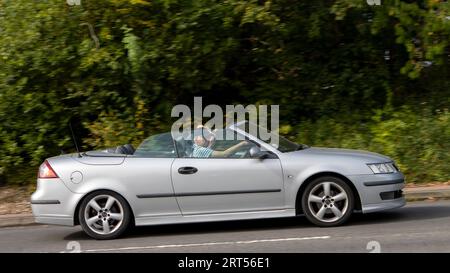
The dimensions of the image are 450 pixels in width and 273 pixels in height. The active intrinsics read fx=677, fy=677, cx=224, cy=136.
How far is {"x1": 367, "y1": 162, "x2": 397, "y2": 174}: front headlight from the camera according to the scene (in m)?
7.89

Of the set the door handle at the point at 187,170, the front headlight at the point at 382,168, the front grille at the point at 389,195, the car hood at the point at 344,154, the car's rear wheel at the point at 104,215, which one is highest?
the car hood at the point at 344,154

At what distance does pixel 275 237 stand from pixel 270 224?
914 millimetres

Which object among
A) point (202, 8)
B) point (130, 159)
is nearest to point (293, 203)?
point (130, 159)

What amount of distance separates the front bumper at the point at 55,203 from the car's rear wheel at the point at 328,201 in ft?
8.92

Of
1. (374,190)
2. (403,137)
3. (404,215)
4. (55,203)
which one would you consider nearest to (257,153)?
(374,190)

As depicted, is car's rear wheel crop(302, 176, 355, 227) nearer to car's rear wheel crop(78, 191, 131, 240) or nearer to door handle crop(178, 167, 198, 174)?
door handle crop(178, 167, 198, 174)

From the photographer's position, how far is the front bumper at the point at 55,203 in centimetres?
807

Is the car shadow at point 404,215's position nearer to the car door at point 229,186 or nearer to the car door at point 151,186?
the car door at point 229,186

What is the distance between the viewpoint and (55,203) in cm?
810

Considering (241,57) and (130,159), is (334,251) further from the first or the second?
(241,57)

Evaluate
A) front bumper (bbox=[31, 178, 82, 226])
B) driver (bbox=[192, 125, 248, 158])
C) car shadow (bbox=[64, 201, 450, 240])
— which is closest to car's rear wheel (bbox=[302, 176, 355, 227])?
car shadow (bbox=[64, 201, 450, 240])

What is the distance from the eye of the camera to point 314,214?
787cm

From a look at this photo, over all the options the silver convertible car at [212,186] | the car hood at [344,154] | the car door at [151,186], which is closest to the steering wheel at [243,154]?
the silver convertible car at [212,186]

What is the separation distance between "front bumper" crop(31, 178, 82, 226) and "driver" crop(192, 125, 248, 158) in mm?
1503
